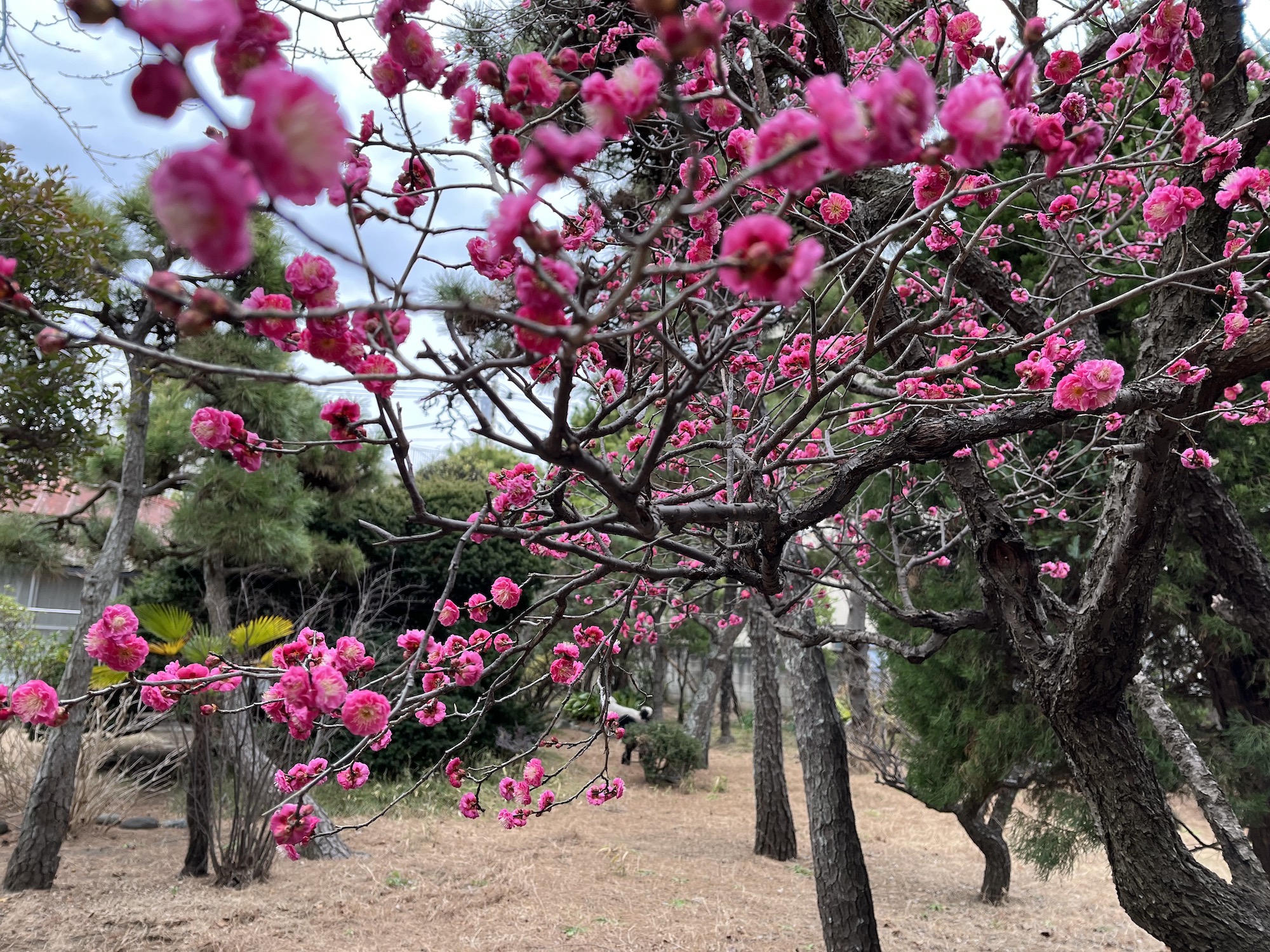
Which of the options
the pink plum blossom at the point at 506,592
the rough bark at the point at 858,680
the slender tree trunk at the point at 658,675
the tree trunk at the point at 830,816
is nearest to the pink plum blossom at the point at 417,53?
the pink plum blossom at the point at 506,592

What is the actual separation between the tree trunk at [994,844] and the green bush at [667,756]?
396cm

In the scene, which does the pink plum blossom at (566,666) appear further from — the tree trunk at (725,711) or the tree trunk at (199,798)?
the tree trunk at (725,711)

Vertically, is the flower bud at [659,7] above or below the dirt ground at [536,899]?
above

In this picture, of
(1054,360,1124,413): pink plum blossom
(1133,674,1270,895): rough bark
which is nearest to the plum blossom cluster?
(1054,360,1124,413): pink plum blossom

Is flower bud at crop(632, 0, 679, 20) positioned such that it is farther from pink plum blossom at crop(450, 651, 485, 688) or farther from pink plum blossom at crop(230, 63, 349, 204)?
pink plum blossom at crop(450, 651, 485, 688)

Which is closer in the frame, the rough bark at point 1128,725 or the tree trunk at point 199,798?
the rough bark at point 1128,725

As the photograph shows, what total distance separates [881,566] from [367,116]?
4.49 m

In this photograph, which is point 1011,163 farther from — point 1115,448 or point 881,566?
point 1115,448

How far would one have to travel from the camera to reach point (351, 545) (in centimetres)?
756

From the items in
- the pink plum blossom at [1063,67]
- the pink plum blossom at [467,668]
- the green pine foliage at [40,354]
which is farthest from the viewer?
the green pine foliage at [40,354]

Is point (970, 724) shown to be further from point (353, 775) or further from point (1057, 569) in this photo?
point (353, 775)

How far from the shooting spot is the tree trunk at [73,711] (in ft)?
14.6

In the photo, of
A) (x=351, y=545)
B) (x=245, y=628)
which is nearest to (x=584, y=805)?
Answer: (x=351, y=545)

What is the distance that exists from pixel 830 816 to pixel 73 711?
4.42m
